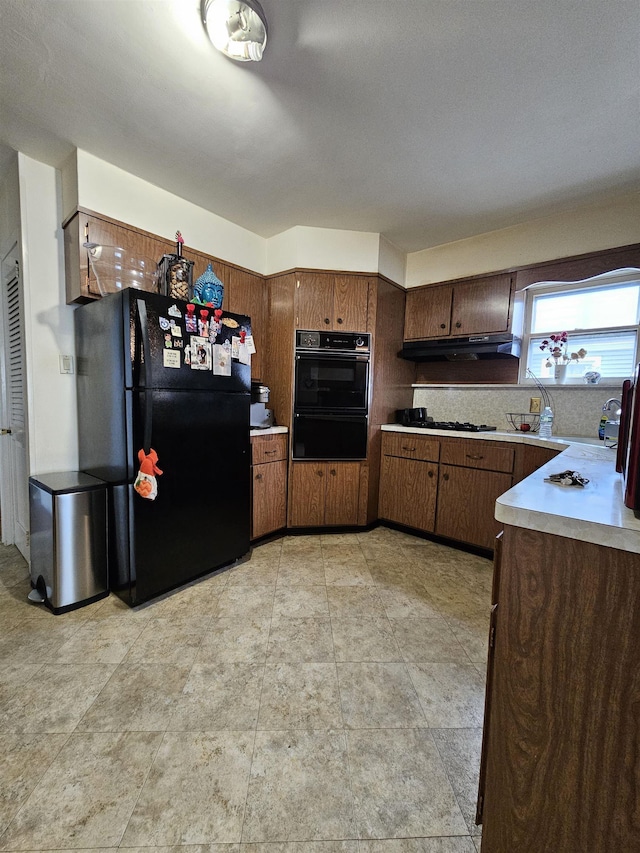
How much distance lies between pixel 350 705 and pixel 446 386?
2.66 m

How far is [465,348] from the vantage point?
287 centimetres

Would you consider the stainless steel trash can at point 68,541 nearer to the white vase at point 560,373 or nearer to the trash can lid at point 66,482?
the trash can lid at point 66,482

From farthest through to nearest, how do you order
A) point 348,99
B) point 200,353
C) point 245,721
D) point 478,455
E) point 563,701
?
1. point 478,455
2. point 200,353
3. point 348,99
4. point 245,721
5. point 563,701

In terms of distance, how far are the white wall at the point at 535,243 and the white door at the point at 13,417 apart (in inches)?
123

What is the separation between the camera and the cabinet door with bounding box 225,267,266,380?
9.17 feet

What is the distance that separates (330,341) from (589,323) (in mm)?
2000

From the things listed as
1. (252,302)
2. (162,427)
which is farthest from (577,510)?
(252,302)

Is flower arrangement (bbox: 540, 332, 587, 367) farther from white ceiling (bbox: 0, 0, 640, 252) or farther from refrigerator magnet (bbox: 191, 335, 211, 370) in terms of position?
refrigerator magnet (bbox: 191, 335, 211, 370)

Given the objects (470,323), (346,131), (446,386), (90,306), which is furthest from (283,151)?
(446,386)

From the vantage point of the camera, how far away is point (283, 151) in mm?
1931

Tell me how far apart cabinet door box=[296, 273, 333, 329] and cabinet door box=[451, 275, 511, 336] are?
1127mm

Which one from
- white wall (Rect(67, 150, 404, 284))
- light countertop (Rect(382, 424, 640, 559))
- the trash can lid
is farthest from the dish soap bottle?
the trash can lid

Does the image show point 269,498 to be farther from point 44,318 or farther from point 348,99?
point 348,99

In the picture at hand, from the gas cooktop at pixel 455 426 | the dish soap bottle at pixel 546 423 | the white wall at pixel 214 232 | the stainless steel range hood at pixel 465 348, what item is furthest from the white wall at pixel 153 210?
the dish soap bottle at pixel 546 423
